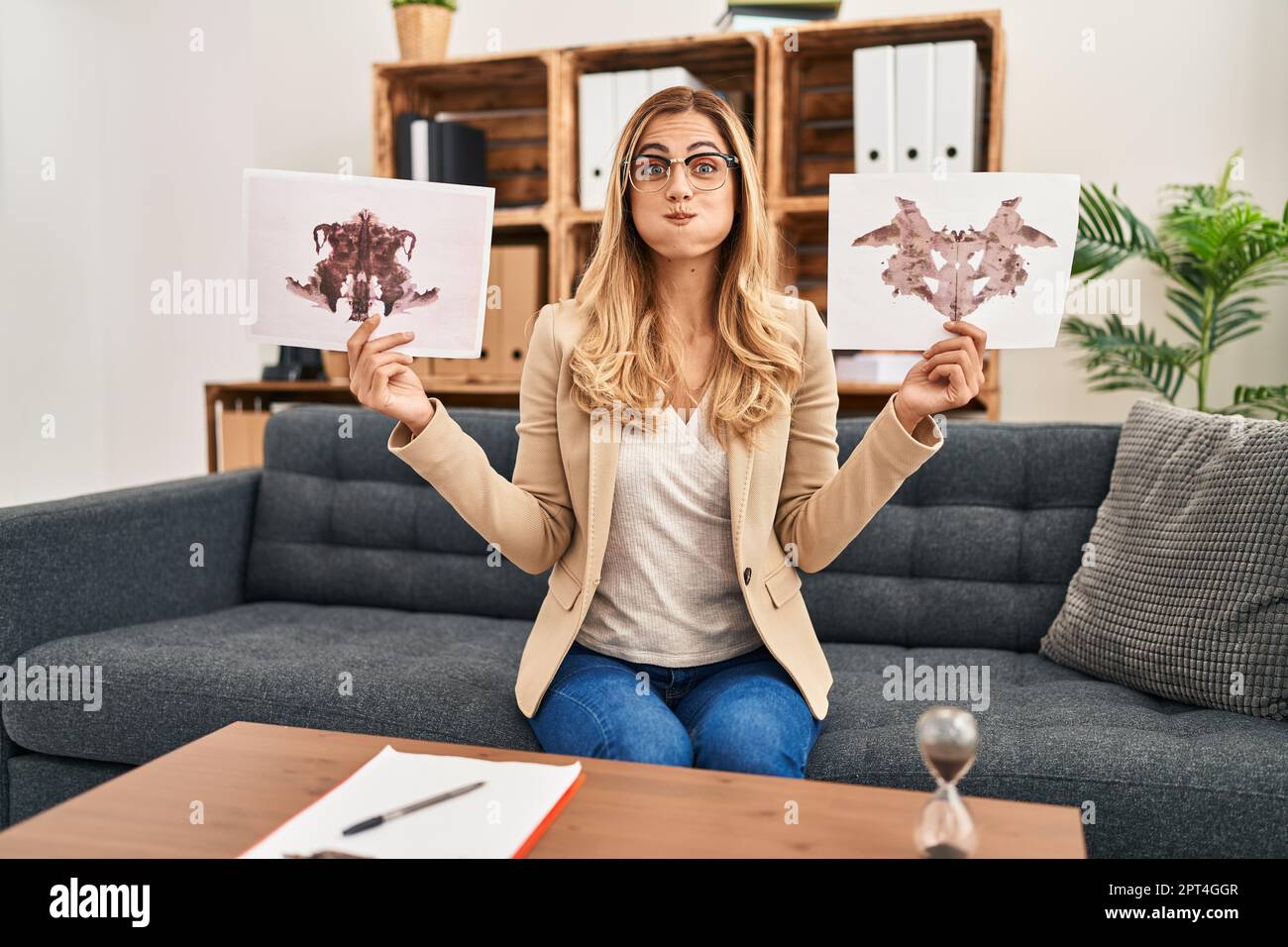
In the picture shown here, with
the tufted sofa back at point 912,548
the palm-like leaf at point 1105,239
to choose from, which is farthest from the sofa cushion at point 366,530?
the palm-like leaf at point 1105,239

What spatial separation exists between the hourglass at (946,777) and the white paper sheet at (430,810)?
1.01 feet

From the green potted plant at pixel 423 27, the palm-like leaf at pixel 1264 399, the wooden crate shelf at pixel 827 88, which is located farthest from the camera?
the green potted plant at pixel 423 27

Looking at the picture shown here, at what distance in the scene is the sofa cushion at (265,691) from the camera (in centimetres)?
152

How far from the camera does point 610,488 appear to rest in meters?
1.37

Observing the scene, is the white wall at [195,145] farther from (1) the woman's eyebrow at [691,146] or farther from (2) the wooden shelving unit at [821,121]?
(1) the woman's eyebrow at [691,146]

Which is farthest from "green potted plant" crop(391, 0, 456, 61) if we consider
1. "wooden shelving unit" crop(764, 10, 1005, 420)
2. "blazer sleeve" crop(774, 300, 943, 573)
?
"blazer sleeve" crop(774, 300, 943, 573)

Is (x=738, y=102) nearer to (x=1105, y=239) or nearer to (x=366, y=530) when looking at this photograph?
(x=1105, y=239)

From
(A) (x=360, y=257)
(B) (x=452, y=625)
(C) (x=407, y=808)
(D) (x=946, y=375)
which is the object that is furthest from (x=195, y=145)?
(C) (x=407, y=808)

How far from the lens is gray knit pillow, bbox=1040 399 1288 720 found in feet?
4.66

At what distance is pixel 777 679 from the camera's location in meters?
1.34
